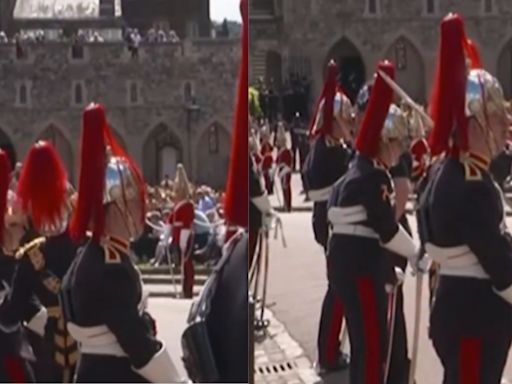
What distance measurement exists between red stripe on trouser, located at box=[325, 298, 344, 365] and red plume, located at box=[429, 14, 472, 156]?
19.4 inches

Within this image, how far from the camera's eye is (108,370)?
1.93 m

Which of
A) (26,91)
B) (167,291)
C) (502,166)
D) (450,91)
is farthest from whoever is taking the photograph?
(26,91)

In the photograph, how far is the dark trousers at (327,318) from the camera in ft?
7.54

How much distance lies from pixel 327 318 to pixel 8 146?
732mm

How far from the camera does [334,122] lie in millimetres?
2379

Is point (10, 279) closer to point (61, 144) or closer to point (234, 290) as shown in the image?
point (61, 144)

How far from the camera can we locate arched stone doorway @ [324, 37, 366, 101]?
2.27 m

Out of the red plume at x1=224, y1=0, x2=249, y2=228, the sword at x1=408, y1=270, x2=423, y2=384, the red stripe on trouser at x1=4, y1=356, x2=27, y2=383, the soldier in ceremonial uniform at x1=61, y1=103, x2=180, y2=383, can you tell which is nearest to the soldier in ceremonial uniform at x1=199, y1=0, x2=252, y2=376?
the red plume at x1=224, y1=0, x2=249, y2=228

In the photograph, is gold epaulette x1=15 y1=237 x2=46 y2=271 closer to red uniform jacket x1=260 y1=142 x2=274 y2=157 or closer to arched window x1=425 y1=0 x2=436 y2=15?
red uniform jacket x1=260 y1=142 x2=274 y2=157

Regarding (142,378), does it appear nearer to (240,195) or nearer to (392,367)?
(240,195)

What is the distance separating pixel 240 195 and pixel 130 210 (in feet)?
0.66

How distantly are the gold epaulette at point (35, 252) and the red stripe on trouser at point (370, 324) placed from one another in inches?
24.0

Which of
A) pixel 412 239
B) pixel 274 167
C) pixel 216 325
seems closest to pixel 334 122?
pixel 274 167

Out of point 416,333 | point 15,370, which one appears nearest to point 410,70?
point 416,333
